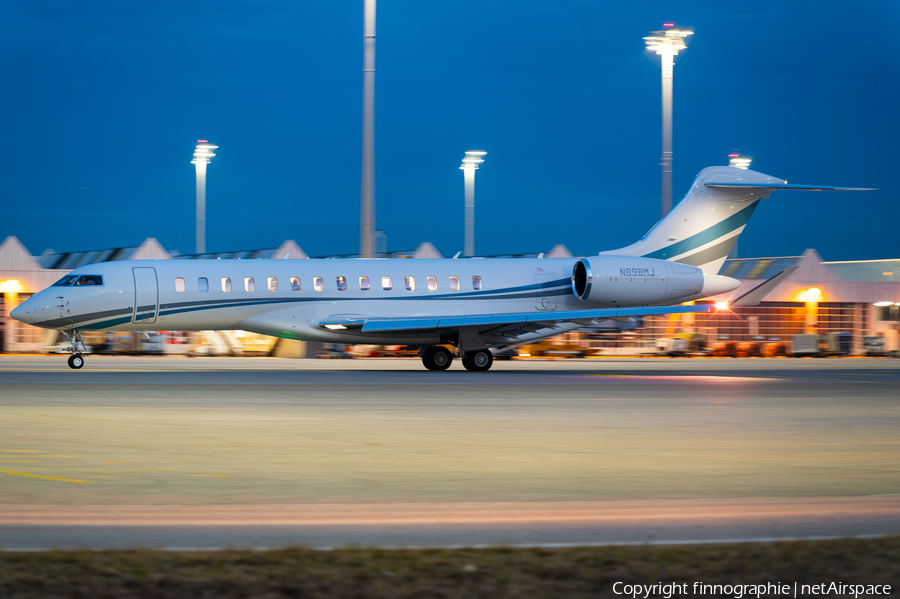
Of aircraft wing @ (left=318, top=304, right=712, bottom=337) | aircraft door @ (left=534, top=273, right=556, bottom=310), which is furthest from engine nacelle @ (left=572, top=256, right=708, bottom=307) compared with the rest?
aircraft wing @ (left=318, top=304, right=712, bottom=337)

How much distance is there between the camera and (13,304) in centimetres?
4550

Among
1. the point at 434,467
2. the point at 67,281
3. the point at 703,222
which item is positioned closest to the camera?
the point at 434,467

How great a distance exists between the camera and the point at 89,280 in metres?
27.3

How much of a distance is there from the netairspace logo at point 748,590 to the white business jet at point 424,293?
2189 centimetres

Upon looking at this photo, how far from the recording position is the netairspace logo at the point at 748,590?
5.02 m

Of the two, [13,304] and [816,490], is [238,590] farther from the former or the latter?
[13,304]

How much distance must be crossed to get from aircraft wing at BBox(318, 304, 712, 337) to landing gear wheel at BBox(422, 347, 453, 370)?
7.13ft

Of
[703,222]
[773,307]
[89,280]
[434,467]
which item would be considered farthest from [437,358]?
[773,307]

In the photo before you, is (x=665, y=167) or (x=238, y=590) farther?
(x=665, y=167)

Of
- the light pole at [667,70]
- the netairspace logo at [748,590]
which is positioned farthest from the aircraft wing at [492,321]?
the netairspace logo at [748,590]

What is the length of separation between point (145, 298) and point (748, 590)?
80.5ft

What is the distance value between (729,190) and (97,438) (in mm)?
24909

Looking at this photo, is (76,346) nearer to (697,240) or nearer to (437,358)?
(437,358)

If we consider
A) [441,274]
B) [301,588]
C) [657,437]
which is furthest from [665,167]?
[301,588]
